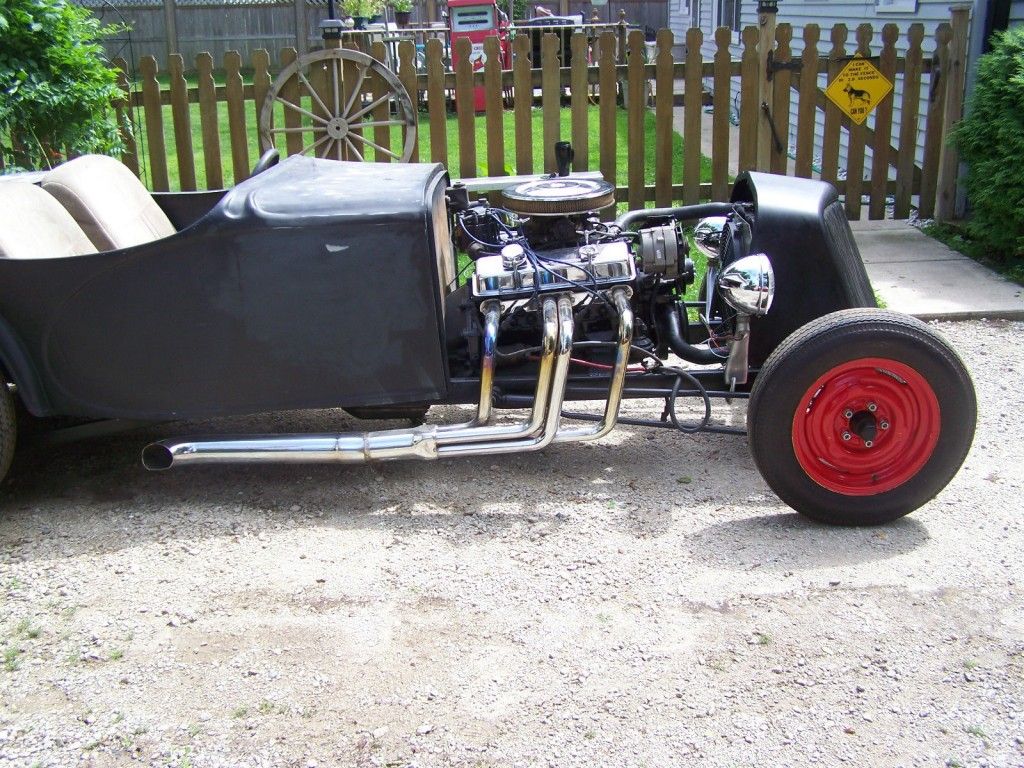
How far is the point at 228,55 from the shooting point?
320 inches

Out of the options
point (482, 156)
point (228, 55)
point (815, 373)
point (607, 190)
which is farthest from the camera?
point (482, 156)

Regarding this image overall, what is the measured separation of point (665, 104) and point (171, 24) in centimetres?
1862

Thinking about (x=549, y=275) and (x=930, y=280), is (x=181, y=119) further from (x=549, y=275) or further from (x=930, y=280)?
(x=930, y=280)

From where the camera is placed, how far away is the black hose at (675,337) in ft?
13.8

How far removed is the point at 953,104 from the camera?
26.8 feet

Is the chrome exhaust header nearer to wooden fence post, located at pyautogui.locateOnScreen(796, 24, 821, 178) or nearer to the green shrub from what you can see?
the green shrub

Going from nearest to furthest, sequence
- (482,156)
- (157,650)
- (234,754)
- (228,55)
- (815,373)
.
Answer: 1. (234,754)
2. (157,650)
3. (815,373)
4. (228,55)
5. (482,156)

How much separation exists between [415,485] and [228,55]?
5.17 m

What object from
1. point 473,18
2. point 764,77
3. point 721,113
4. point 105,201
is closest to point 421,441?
point 105,201

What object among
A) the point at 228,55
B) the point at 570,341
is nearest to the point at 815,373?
the point at 570,341

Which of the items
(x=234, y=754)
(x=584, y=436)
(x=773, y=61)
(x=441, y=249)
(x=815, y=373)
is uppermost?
(x=773, y=61)

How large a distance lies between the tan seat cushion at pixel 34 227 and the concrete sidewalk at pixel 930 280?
4497 millimetres

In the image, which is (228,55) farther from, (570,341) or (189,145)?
(570,341)

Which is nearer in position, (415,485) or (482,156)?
(415,485)
